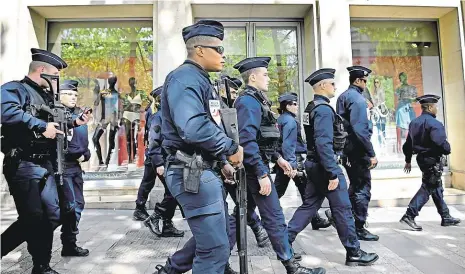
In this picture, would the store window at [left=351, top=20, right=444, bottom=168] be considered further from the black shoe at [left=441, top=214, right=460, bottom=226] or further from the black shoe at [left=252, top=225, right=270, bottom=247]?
the black shoe at [left=252, top=225, right=270, bottom=247]

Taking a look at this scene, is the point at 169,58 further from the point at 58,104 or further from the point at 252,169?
the point at 252,169

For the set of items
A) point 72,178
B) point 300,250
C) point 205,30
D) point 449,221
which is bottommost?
point 300,250

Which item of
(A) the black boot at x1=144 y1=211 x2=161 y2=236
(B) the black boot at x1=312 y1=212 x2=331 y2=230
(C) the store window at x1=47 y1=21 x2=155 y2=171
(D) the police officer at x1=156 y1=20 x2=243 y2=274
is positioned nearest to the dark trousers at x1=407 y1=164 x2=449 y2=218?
(B) the black boot at x1=312 y1=212 x2=331 y2=230

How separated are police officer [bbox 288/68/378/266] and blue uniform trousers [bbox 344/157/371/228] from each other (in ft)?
3.21

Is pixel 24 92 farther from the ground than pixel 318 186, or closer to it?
farther from the ground

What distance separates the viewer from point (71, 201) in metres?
4.12

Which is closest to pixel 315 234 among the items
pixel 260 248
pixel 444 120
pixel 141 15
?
pixel 260 248

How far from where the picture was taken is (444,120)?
8.61 m

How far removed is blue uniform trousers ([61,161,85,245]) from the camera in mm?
4043

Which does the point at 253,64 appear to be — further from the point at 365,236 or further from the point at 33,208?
the point at 365,236

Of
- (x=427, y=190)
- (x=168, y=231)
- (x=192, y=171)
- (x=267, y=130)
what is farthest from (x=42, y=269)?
(x=427, y=190)

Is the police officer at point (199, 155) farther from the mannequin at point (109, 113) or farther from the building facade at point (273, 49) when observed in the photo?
the mannequin at point (109, 113)

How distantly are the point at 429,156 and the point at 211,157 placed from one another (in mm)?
4481

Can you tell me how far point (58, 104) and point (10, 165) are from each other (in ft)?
2.38
